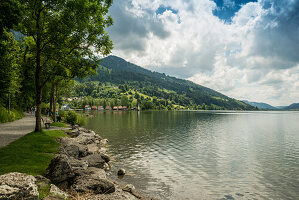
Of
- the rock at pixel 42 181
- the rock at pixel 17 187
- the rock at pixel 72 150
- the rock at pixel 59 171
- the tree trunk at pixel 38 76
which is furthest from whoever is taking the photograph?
the tree trunk at pixel 38 76

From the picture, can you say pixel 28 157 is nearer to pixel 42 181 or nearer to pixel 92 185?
pixel 42 181

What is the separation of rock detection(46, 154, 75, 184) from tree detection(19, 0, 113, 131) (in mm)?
15984

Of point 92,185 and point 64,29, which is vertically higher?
point 64,29

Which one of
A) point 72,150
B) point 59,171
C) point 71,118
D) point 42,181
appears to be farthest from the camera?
point 71,118

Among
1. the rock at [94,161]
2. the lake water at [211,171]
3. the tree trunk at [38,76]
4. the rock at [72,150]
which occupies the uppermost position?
the tree trunk at [38,76]

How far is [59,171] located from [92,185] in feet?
7.98

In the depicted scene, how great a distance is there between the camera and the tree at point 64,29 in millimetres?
22141

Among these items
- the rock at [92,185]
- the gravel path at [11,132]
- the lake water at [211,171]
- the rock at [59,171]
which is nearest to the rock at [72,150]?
the lake water at [211,171]

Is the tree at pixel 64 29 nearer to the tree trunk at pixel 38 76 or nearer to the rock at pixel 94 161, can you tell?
the tree trunk at pixel 38 76

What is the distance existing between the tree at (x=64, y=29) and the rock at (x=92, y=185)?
1737cm

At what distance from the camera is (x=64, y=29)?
22641 mm

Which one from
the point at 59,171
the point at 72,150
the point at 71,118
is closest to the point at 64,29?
the point at 72,150

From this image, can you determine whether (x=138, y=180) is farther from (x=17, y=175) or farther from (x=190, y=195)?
(x=17, y=175)

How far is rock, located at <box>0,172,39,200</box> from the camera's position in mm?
6875
